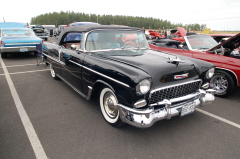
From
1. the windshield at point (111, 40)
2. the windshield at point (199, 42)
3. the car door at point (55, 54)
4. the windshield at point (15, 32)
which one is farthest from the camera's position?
the windshield at point (15, 32)

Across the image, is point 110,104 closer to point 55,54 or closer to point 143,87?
point 143,87

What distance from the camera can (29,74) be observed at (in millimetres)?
6105

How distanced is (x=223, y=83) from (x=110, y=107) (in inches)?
118

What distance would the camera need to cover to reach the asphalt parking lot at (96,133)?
2320mm

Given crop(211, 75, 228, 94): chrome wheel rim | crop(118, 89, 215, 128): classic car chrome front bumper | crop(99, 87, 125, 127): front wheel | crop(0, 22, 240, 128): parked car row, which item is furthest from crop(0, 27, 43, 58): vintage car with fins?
crop(211, 75, 228, 94): chrome wheel rim

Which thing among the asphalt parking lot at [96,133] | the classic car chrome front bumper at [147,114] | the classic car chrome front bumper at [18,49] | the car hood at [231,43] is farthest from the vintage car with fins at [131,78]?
the classic car chrome front bumper at [18,49]

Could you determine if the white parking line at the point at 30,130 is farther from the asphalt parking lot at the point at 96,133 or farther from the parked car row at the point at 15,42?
the parked car row at the point at 15,42

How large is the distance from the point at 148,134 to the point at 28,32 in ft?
30.3

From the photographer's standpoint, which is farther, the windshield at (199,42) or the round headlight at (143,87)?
the windshield at (199,42)

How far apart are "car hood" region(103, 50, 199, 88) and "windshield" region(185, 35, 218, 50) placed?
274 centimetres

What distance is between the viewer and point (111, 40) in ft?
11.3

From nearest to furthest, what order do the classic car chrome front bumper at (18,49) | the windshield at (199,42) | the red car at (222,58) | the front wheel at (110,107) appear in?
the front wheel at (110,107) < the red car at (222,58) < the windshield at (199,42) < the classic car chrome front bumper at (18,49)

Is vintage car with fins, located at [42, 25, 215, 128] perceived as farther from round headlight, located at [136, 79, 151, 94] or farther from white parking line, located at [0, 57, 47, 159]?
white parking line, located at [0, 57, 47, 159]

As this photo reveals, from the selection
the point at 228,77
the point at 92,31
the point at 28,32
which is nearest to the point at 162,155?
the point at 92,31
